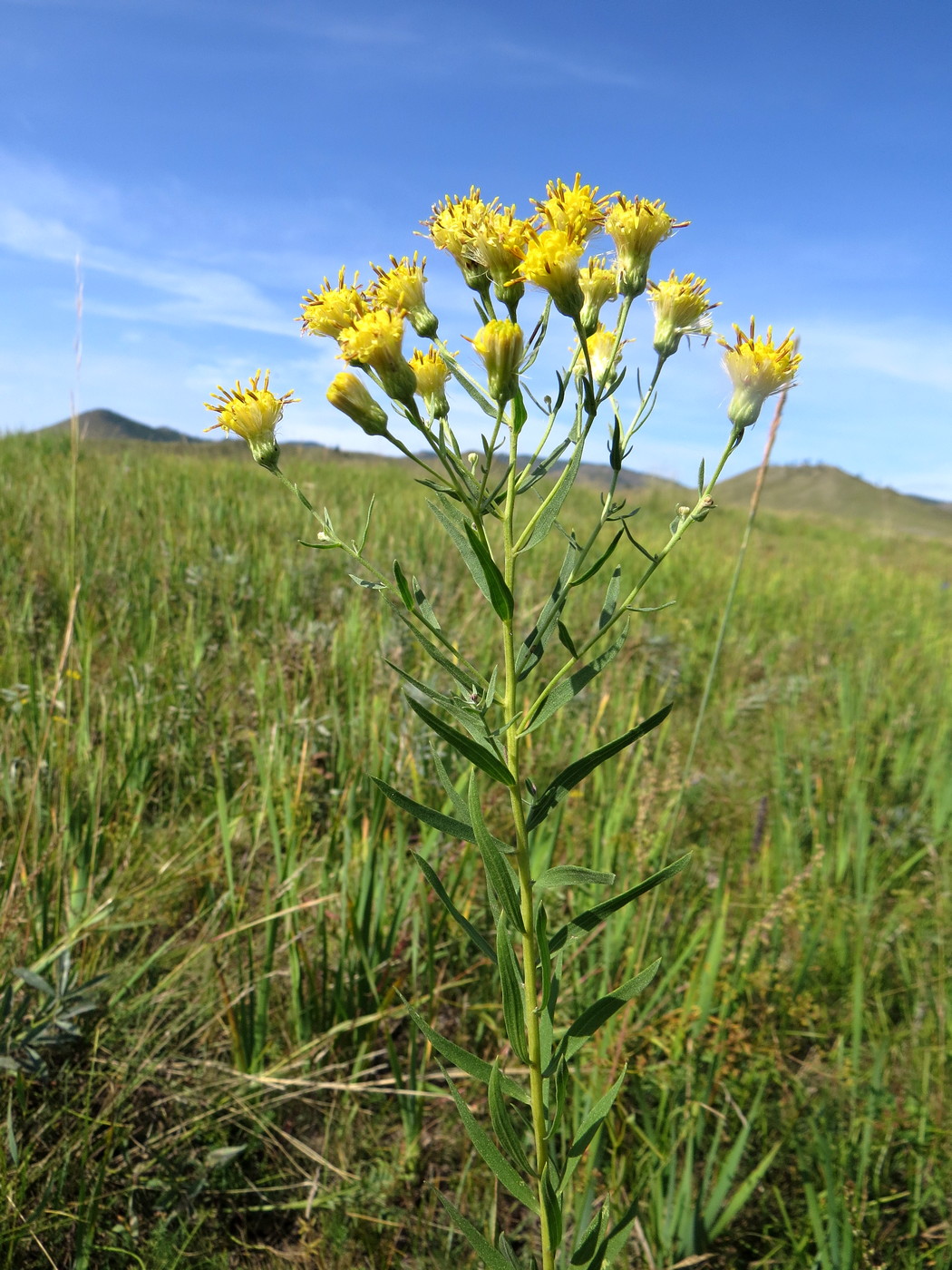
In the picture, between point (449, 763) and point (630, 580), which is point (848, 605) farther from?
point (449, 763)

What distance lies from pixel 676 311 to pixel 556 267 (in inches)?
6.8

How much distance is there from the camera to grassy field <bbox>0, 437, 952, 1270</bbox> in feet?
3.59

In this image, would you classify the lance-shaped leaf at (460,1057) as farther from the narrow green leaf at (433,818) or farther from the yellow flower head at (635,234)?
the yellow flower head at (635,234)

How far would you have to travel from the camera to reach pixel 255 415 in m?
0.90

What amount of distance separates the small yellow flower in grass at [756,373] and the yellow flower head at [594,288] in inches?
6.2

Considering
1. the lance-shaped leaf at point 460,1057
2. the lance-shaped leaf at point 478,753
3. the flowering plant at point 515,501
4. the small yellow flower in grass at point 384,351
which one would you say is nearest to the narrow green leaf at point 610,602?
the flowering plant at point 515,501

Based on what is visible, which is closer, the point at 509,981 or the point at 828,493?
the point at 509,981

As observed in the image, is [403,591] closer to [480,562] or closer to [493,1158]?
[480,562]

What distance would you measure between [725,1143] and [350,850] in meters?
0.82

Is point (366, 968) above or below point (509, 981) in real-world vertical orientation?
below

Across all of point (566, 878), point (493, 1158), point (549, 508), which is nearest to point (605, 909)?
point (566, 878)

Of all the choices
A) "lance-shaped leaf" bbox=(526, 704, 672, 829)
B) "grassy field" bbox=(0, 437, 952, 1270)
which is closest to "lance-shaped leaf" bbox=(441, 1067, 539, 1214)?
"lance-shaped leaf" bbox=(526, 704, 672, 829)

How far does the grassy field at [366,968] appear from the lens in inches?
43.0

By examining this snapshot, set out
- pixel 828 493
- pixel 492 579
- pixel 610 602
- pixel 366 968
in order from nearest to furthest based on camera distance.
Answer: pixel 492 579 → pixel 610 602 → pixel 366 968 → pixel 828 493
